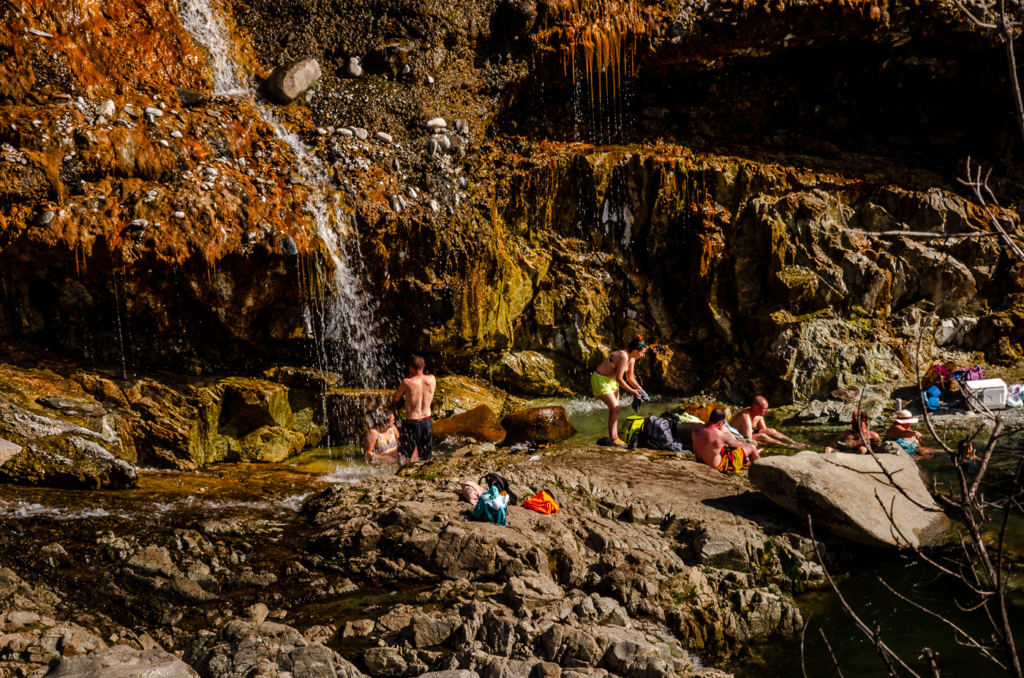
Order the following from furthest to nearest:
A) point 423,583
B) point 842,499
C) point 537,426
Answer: point 537,426 → point 842,499 → point 423,583

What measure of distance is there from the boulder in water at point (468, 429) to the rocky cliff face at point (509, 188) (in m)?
1.92

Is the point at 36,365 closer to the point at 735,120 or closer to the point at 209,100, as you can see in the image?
the point at 209,100

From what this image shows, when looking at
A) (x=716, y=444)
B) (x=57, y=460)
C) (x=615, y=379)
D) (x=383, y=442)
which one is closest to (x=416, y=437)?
(x=383, y=442)

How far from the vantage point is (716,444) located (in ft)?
26.5

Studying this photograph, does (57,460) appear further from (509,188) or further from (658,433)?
(509,188)

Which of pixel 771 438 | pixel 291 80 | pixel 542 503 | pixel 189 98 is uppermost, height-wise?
pixel 291 80

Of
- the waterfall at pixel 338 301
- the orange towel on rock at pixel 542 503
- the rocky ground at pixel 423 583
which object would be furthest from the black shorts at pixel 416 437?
the waterfall at pixel 338 301

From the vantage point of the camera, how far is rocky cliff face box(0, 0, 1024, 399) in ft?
32.3

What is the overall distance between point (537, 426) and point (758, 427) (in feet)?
10.4

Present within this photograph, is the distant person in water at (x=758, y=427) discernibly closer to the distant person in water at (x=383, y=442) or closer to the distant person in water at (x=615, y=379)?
the distant person in water at (x=615, y=379)

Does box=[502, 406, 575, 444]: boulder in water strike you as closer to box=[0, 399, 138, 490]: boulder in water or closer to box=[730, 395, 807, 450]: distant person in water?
box=[730, 395, 807, 450]: distant person in water

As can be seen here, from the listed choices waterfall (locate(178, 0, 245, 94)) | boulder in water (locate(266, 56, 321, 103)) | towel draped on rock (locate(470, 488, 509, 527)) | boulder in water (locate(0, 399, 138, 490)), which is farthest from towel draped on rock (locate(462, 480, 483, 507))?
waterfall (locate(178, 0, 245, 94))

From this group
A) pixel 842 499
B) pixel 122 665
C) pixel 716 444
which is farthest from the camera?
pixel 716 444

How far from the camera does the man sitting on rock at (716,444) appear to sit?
8.08 meters
